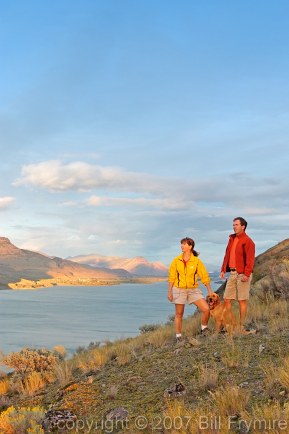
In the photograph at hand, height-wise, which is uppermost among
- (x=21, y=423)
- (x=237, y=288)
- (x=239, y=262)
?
(x=239, y=262)

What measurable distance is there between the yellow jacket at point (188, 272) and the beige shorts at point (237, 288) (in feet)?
1.70

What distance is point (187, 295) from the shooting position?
900 cm

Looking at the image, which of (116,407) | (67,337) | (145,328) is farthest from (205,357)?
(67,337)

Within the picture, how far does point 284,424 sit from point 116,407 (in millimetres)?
2789

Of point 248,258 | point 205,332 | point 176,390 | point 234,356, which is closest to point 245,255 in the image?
point 248,258

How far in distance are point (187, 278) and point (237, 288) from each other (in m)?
1.04

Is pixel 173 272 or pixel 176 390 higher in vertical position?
pixel 173 272

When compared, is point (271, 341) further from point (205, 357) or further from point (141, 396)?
point (141, 396)

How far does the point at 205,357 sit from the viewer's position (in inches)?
288

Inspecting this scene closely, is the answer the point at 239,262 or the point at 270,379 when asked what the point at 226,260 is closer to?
the point at 239,262

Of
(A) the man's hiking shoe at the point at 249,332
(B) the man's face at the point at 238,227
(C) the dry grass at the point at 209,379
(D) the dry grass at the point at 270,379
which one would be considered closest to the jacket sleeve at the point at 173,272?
(B) the man's face at the point at 238,227

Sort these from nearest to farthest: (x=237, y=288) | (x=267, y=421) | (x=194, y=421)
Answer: (x=267, y=421), (x=194, y=421), (x=237, y=288)

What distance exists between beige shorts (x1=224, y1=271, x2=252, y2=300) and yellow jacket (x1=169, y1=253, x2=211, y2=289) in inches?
20.4

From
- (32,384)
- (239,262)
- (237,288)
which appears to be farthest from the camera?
(32,384)
